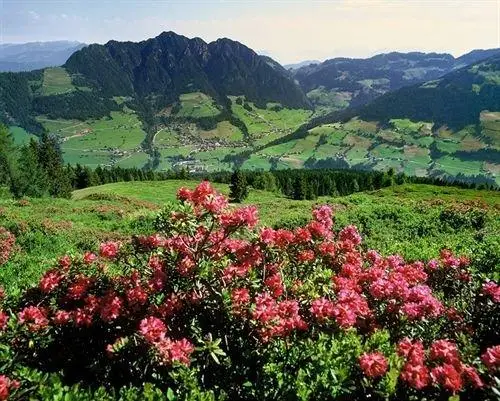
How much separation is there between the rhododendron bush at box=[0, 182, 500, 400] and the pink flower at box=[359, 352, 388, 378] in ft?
0.05

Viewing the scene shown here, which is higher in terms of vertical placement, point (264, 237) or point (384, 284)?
point (264, 237)

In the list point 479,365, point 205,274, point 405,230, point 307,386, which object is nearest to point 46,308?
point 205,274

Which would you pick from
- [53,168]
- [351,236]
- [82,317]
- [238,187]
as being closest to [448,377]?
[351,236]

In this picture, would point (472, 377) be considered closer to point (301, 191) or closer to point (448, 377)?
point (448, 377)

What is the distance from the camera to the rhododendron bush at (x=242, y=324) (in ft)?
20.4

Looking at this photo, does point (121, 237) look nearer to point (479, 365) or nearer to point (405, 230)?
point (405, 230)

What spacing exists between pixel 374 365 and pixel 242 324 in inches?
90.1

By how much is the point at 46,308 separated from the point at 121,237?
1754 centimetres

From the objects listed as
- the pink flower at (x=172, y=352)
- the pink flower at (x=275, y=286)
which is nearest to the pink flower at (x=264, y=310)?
the pink flower at (x=275, y=286)

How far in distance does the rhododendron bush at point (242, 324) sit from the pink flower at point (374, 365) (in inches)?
0.6

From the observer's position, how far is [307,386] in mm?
6160

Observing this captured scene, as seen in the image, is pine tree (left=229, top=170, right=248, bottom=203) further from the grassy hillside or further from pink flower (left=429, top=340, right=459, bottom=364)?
pink flower (left=429, top=340, right=459, bottom=364)

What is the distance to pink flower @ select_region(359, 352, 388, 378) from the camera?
19.6 ft

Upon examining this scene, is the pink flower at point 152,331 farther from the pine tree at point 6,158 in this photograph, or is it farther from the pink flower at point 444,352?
the pine tree at point 6,158
